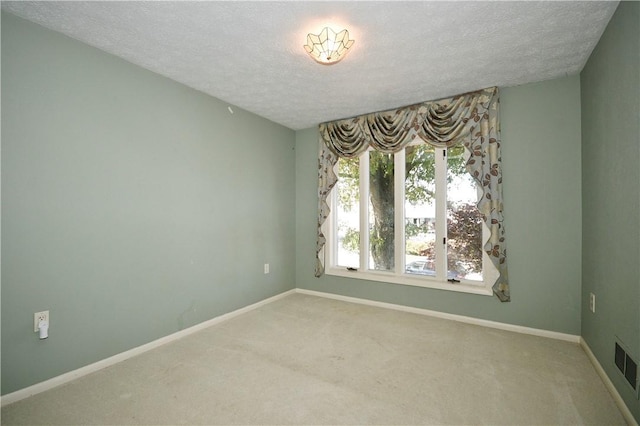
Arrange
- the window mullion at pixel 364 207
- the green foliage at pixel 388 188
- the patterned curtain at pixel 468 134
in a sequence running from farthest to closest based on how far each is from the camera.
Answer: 1. the window mullion at pixel 364 207
2. the green foliage at pixel 388 188
3. the patterned curtain at pixel 468 134

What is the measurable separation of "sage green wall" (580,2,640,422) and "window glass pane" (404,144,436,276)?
52.6 inches

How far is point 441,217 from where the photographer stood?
10.6 ft

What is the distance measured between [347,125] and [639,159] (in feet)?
8.98

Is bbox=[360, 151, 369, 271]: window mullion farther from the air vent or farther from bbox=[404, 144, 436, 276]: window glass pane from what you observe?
the air vent

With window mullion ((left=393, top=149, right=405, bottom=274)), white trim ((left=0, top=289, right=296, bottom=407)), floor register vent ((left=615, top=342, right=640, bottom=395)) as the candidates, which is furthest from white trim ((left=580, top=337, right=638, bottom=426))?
white trim ((left=0, top=289, right=296, bottom=407))

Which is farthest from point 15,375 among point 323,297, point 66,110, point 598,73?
point 598,73

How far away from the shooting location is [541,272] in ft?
8.89

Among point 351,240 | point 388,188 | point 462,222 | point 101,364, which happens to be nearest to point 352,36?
point 388,188

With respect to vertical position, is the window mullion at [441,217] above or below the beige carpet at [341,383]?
above

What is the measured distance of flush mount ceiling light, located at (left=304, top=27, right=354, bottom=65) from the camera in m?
1.89

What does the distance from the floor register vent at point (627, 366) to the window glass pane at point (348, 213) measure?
2519mm

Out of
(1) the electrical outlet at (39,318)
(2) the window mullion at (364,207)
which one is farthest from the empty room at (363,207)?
(2) the window mullion at (364,207)

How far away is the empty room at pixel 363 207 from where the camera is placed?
1729 mm

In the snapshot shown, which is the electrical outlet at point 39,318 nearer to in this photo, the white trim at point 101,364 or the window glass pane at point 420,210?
the white trim at point 101,364
